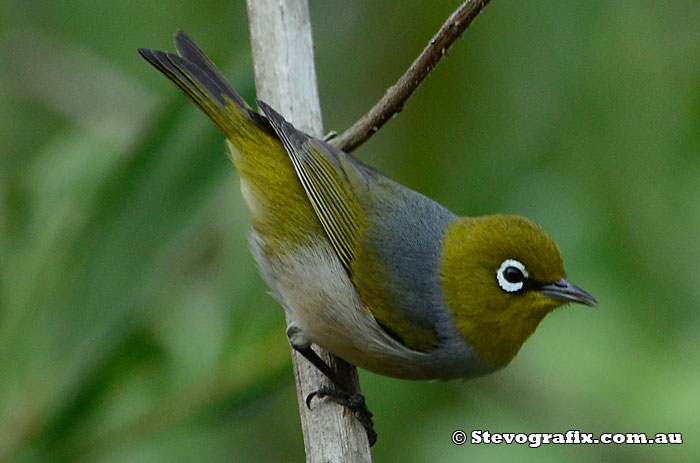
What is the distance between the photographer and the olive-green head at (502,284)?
3660 millimetres

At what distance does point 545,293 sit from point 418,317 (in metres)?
0.56

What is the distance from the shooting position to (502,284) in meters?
3.73

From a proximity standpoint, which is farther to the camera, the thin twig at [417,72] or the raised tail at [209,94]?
the raised tail at [209,94]

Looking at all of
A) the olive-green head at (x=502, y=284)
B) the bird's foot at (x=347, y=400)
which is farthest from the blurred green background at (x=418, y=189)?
the olive-green head at (x=502, y=284)

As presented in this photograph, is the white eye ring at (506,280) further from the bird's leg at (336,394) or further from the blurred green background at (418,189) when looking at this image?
the bird's leg at (336,394)

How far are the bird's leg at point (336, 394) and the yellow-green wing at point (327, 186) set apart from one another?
43 cm

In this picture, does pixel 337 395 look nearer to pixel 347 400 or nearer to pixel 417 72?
pixel 347 400

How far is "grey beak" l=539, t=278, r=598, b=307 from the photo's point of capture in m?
3.58

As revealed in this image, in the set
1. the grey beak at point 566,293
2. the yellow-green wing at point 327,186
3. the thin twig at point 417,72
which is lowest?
the grey beak at point 566,293

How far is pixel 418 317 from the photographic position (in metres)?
3.81

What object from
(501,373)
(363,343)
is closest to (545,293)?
(363,343)

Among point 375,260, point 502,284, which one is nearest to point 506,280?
point 502,284

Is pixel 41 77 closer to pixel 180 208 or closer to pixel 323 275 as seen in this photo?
pixel 180 208

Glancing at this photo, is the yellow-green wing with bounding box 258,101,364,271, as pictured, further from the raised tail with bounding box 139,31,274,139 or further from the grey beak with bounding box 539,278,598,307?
the grey beak with bounding box 539,278,598,307
